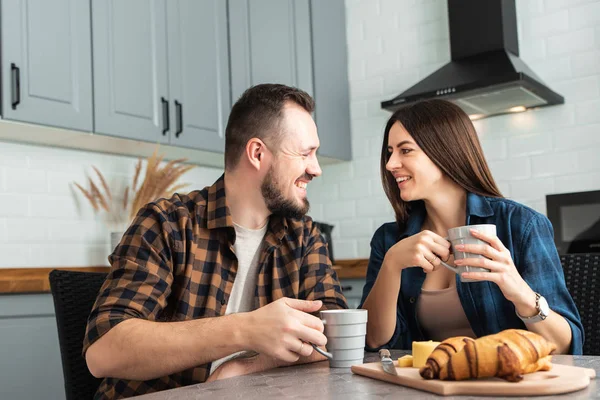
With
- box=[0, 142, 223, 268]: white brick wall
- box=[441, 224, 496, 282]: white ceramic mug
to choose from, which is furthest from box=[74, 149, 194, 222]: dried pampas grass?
box=[441, 224, 496, 282]: white ceramic mug

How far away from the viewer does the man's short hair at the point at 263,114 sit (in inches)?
67.4

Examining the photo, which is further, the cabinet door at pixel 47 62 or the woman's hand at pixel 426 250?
the cabinet door at pixel 47 62

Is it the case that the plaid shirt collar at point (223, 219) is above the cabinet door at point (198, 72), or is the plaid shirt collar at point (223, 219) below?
below

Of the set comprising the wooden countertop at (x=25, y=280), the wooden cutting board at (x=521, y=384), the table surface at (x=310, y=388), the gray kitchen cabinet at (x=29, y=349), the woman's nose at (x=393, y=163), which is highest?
the woman's nose at (x=393, y=163)

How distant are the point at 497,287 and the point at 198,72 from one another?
2.11 metres

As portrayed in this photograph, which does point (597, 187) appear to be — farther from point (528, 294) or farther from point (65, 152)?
point (65, 152)

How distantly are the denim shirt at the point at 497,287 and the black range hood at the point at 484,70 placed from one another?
147 cm

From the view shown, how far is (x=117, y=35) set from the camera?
9.62ft

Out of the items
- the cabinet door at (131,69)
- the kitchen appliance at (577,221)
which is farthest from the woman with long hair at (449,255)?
the kitchen appliance at (577,221)

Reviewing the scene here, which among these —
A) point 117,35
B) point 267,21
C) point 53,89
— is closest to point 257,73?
point 267,21

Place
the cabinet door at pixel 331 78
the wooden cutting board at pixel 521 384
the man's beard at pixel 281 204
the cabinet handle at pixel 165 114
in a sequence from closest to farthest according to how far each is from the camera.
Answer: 1. the wooden cutting board at pixel 521 384
2. the man's beard at pixel 281 204
3. the cabinet handle at pixel 165 114
4. the cabinet door at pixel 331 78

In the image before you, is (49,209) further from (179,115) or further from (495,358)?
(495,358)

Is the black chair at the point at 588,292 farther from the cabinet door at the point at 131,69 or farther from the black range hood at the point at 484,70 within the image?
the cabinet door at the point at 131,69

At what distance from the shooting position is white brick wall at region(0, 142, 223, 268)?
2.85 m
